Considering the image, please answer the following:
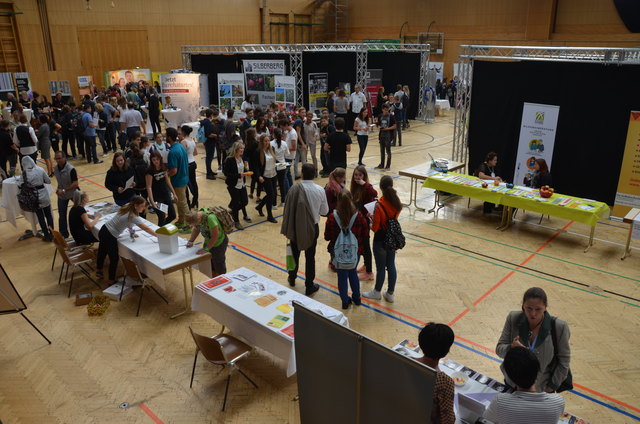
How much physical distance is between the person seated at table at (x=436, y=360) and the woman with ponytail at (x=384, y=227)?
2441mm

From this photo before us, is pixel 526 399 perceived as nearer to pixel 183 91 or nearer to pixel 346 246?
pixel 346 246

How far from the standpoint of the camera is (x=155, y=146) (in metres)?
8.22

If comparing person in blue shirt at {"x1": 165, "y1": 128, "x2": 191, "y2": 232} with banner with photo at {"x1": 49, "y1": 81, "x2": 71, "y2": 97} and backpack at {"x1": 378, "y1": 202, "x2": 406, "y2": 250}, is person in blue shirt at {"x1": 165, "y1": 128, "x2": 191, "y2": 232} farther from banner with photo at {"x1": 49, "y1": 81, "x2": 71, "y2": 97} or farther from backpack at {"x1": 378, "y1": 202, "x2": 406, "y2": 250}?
banner with photo at {"x1": 49, "y1": 81, "x2": 71, "y2": 97}

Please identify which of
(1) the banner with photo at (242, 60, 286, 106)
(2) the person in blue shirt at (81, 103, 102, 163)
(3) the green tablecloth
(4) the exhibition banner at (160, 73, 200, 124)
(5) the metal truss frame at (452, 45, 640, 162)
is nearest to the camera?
(3) the green tablecloth

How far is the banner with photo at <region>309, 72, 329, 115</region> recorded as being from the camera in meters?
17.5

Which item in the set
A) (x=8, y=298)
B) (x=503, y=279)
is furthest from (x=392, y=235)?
(x=8, y=298)

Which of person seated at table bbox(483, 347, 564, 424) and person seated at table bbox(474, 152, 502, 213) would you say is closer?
person seated at table bbox(483, 347, 564, 424)

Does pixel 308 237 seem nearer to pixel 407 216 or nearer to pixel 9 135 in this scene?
pixel 407 216

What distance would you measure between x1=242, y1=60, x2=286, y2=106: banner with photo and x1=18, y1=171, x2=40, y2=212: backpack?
1036 cm

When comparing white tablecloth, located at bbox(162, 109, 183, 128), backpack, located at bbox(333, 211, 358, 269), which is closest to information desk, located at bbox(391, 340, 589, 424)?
backpack, located at bbox(333, 211, 358, 269)

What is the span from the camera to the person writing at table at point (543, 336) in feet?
10.3

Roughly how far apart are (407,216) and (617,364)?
4.58 m

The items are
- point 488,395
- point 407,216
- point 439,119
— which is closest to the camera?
point 488,395

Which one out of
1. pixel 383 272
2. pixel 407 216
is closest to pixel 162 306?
pixel 383 272
